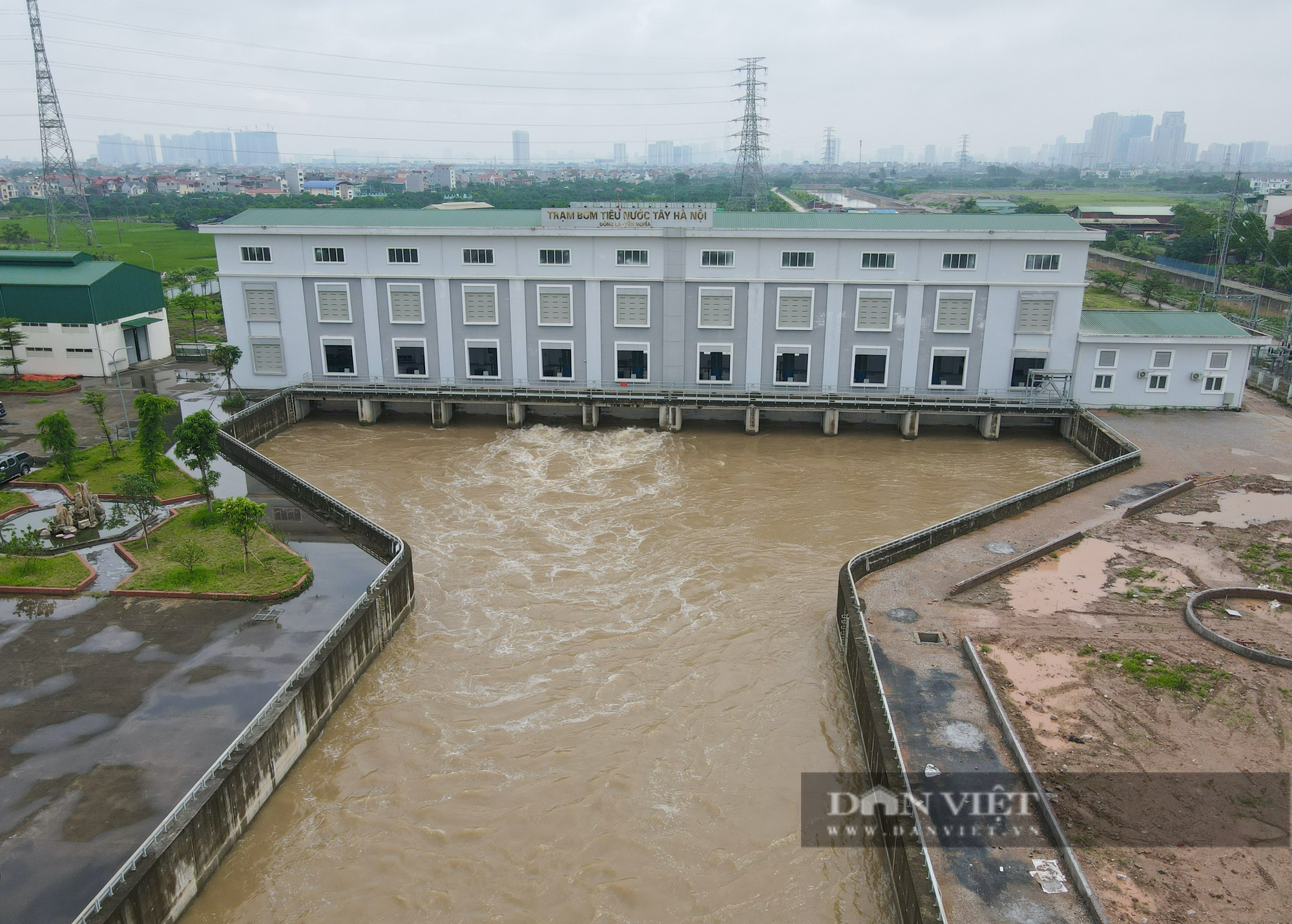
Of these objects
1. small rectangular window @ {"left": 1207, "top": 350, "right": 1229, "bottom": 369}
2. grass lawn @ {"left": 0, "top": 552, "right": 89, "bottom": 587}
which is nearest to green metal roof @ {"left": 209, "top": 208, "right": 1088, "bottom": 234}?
small rectangular window @ {"left": 1207, "top": 350, "right": 1229, "bottom": 369}

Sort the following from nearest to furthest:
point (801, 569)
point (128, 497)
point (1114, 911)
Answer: point (1114, 911)
point (801, 569)
point (128, 497)

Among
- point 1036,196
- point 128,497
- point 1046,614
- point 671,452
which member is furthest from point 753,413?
point 1036,196

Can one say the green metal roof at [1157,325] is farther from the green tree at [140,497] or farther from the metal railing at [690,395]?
the green tree at [140,497]

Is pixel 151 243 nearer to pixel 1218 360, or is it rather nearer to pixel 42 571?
pixel 42 571

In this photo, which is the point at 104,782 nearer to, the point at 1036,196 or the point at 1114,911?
the point at 1114,911

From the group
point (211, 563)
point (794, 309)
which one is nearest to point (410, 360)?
point (794, 309)

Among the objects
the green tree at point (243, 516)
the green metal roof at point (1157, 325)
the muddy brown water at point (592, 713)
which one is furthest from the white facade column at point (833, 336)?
the green tree at point (243, 516)

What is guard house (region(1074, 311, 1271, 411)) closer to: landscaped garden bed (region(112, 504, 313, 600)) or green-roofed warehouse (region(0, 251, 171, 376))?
landscaped garden bed (region(112, 504, 313, 600))
